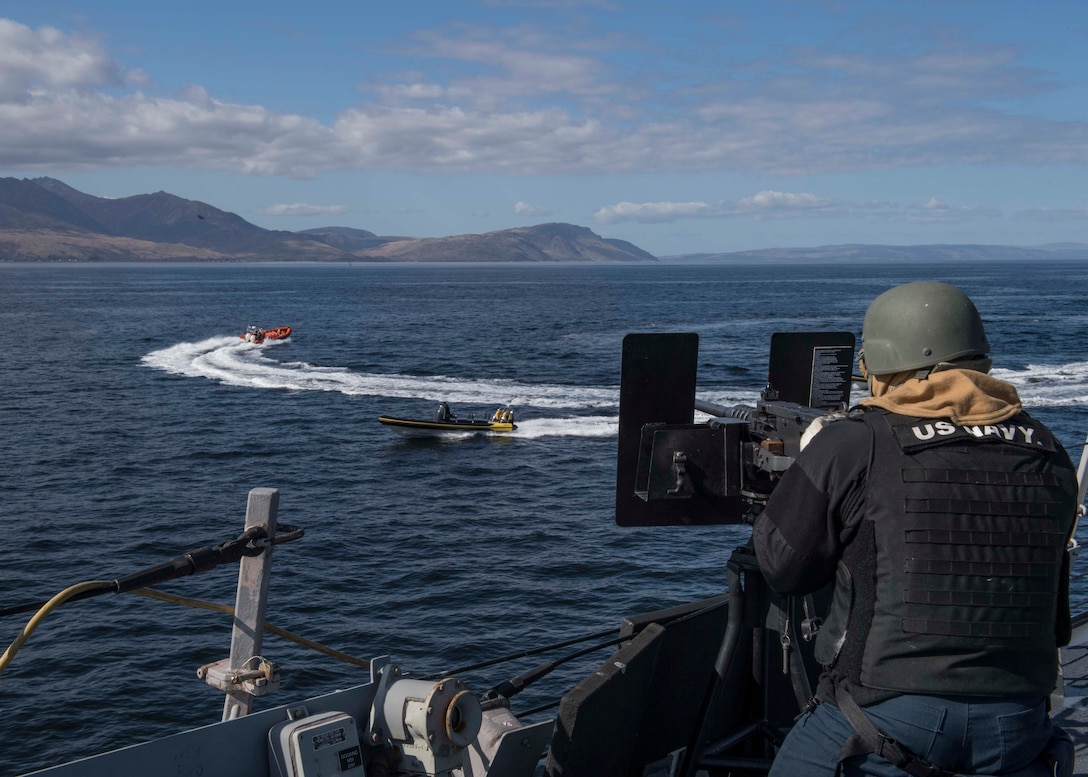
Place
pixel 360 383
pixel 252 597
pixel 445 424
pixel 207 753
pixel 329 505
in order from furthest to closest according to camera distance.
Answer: pixel 360 383 → pixel 445 424 → pixel 329 505 → pixel 252 597 → pixel 207 753

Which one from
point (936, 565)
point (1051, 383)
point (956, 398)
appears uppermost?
point (956, 398)

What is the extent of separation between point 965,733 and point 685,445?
176 centimetres

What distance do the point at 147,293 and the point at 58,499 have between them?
132810 mm

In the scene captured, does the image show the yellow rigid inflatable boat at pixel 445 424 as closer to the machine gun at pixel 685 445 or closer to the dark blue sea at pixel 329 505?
the dark blue sea at pixel 329 505

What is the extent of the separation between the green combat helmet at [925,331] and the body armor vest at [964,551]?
304 millimetres

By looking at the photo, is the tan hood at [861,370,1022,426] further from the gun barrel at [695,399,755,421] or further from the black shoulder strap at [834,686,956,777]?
the gun barrel at [695,399,755,421]

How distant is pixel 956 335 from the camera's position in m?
3.20

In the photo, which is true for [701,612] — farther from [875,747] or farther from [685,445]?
[875,747]

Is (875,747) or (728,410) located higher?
(728,410)

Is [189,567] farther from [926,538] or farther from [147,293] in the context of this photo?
[147,293]

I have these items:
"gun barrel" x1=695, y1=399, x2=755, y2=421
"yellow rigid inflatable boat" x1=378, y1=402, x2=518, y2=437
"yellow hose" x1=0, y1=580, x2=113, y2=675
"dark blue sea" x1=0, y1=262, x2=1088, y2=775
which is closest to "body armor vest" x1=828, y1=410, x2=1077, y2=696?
"gun barrel" x1=695, y1=399, x2=755, y2=421

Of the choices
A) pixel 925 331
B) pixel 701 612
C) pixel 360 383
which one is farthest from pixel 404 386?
pixel 925 331

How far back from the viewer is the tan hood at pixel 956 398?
2.97m

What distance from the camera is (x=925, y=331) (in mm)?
3193
